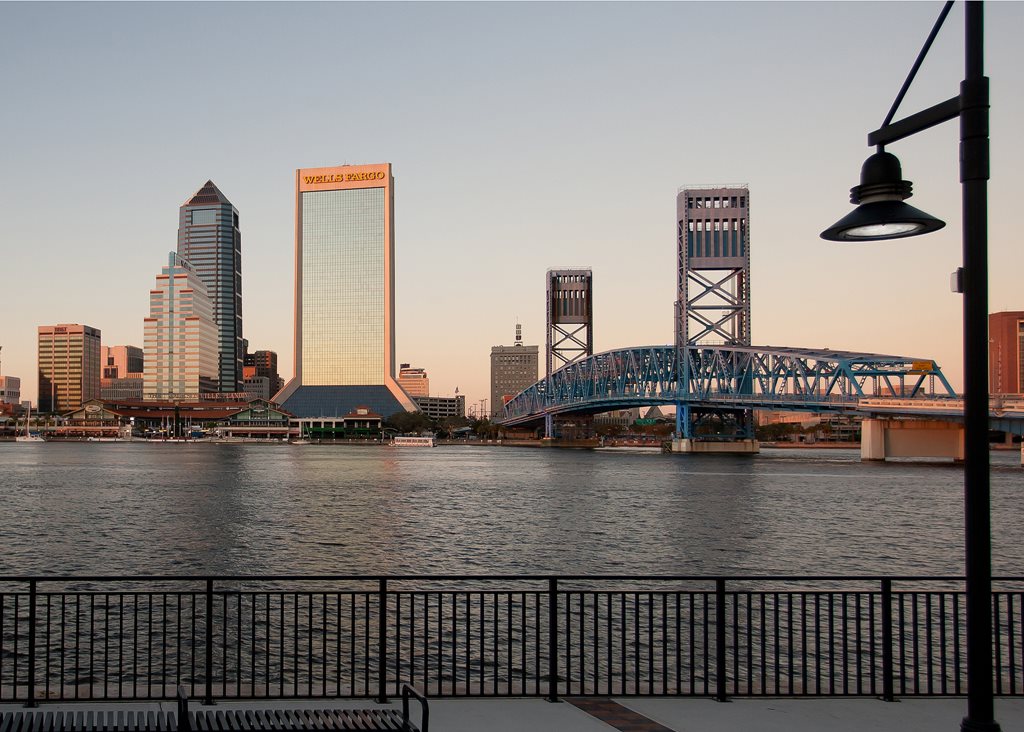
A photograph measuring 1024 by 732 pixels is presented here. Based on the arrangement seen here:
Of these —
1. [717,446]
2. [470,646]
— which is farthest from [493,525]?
[717,446]

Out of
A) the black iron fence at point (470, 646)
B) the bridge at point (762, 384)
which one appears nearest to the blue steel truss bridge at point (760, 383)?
the bridge at point (762, 384)

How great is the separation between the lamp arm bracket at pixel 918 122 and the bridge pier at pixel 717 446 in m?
154

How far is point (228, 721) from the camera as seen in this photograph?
7.39 meters

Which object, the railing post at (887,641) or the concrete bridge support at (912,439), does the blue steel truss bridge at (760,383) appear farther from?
the railing post at (887,641)

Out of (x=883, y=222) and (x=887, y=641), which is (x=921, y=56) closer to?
(x=883, y=222)

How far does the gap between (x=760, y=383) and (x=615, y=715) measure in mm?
137121

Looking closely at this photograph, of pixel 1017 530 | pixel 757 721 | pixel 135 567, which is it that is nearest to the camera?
pixel 757 721

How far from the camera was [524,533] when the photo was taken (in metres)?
43.8

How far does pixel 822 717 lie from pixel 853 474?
94825 mm

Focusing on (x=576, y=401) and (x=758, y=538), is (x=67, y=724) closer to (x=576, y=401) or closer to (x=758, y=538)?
(x=758, y=538)

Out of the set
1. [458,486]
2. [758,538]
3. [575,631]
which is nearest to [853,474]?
[458,486]

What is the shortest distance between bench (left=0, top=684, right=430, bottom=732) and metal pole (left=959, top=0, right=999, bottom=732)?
4.20 meters

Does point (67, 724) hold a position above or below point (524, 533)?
above

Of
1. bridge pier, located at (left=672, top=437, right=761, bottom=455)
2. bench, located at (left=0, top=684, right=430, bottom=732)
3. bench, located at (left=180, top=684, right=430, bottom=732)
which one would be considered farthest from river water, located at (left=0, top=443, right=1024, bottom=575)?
bridge pier, located at (left=672, top=437, right=761, bottom=455)
